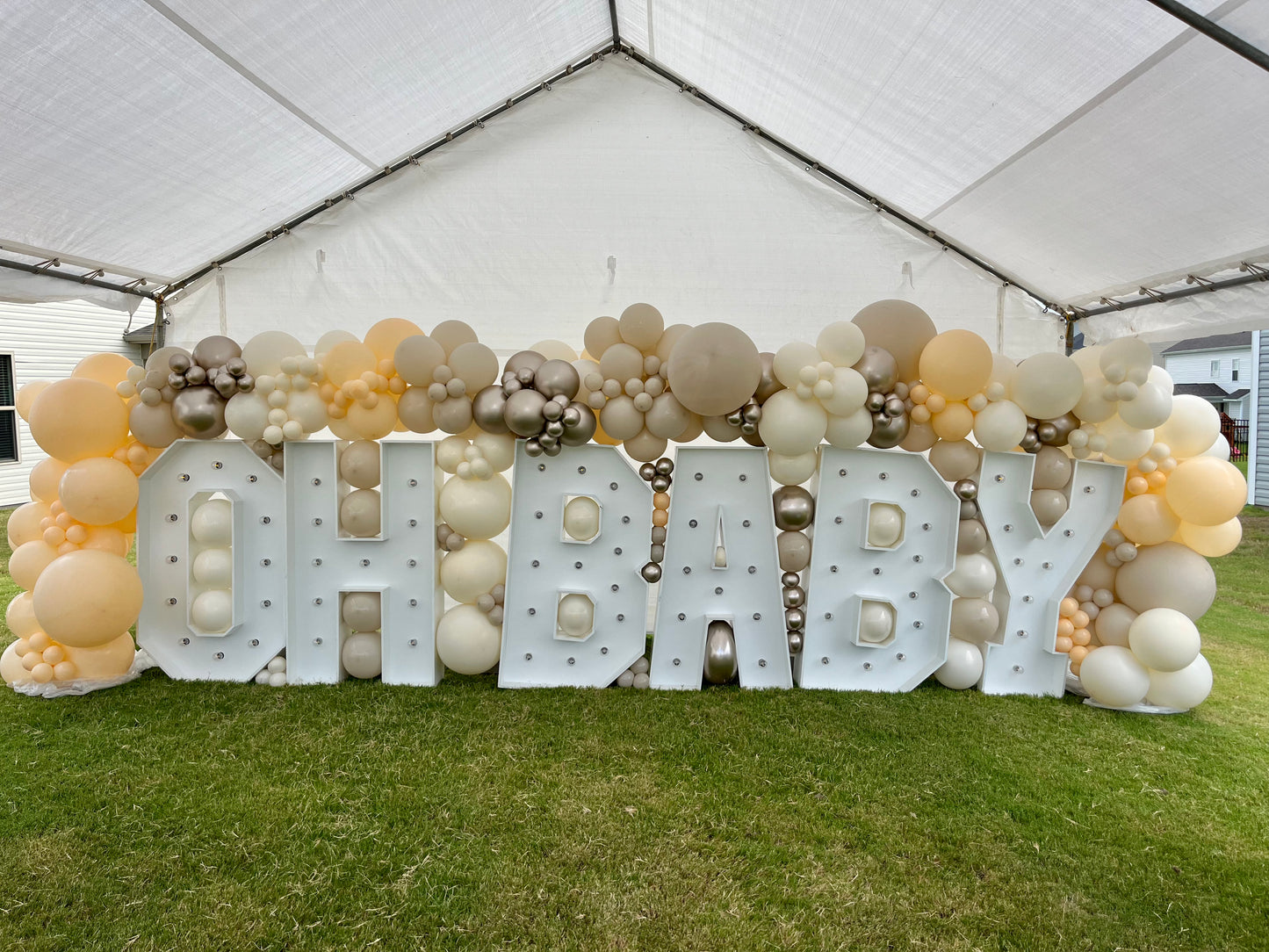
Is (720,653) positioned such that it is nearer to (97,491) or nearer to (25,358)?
(97,491)

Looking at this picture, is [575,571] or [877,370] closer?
[877,370]

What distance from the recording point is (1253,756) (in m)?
2.62

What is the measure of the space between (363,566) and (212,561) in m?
0.64

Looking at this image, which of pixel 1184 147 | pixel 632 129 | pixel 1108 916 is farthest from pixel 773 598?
pixel 632 129

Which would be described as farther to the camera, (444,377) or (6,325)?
(6,325)

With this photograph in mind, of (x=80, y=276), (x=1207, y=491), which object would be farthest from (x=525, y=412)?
(x=80, y=276)

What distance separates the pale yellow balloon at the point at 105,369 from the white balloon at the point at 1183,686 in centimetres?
462

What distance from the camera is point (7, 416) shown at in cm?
858

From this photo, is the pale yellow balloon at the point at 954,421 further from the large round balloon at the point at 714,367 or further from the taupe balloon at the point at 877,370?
the large round balloon at the point at 714,367

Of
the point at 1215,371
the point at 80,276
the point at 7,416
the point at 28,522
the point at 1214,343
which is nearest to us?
the point at 28,522

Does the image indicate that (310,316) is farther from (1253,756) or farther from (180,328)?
(1253,756)

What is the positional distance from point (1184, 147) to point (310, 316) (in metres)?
4.36

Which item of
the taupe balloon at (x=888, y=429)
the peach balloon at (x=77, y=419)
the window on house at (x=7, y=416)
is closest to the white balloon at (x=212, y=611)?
the peach balloon at (x=77, y=419)

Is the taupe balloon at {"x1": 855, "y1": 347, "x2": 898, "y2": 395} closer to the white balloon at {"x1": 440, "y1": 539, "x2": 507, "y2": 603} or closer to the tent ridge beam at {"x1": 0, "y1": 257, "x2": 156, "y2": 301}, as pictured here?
the white balloon at {"x1": 440, "y1": 539, "x2": 507, "y2": 603}
